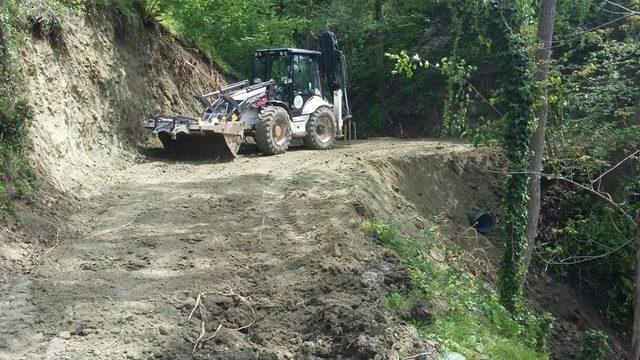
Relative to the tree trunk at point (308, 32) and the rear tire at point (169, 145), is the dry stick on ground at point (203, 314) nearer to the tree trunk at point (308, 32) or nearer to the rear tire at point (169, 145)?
the rear tire at point (169, 145)

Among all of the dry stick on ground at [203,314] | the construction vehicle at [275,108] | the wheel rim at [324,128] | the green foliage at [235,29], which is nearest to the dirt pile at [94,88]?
the construction vehicle at [275,108]

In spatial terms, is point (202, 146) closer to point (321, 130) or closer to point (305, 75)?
point (305, 75)

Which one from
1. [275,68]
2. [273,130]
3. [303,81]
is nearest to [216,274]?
[273,130]

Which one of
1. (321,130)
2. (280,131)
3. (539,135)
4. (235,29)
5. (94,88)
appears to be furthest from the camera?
(235,29)

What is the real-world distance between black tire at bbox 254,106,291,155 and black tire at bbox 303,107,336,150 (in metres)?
1.25

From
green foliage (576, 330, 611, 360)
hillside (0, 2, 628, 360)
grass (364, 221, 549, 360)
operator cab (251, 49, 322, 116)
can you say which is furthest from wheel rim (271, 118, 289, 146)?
green foliage (576, 330, 611, 360)

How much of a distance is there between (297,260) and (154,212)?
9.06 feet

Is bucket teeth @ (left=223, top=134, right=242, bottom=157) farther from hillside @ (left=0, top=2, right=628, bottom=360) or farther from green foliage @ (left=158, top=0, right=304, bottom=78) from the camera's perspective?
green foliage @ (left=158, top=0, right=304, bottom=78)

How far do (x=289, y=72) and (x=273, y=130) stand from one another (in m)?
2.01

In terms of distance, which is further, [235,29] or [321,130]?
[235,29]

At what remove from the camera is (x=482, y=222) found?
15.3 m

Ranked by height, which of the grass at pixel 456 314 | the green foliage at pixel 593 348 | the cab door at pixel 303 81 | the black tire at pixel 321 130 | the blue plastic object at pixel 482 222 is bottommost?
the green foliage at pixel 593 348

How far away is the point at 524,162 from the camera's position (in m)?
10.5

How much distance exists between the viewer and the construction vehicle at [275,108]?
46.0 ft
